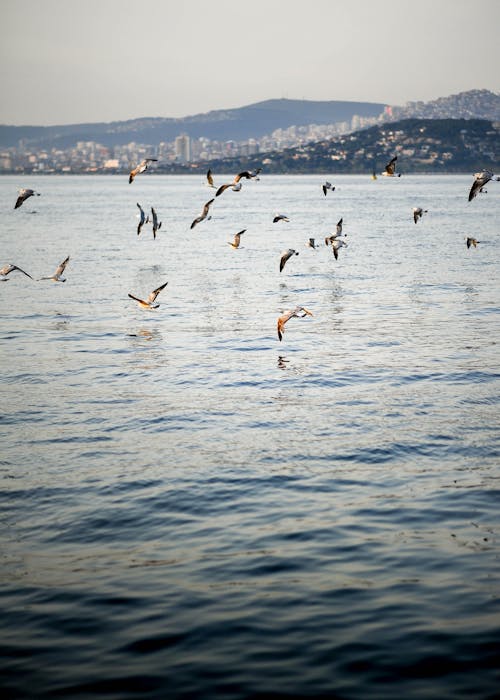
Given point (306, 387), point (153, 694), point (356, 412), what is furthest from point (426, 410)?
point (153, 694)

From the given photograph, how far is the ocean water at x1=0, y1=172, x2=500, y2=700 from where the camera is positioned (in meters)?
7.61

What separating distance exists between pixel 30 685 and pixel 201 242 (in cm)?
5838

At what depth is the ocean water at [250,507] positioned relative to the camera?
761 centimetres

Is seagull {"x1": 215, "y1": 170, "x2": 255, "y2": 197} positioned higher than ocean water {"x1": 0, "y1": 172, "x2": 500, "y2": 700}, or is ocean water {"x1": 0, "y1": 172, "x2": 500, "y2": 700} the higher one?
seagull {"x1": 215, "y1": 170, "x2": 255, "y2": 197}

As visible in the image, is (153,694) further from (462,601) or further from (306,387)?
(306,387)

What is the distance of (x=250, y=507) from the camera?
37.5 ft

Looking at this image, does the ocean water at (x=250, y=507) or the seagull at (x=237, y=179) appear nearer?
the ocean water at (x=250, y=507)

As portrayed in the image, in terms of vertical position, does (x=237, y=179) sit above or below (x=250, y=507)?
above

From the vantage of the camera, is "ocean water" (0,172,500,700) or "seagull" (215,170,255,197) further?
"seagull" (215,170,255,197)

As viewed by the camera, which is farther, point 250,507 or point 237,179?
point 237,179

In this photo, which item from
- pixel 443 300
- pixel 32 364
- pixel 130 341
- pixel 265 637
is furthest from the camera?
pixel 443 300

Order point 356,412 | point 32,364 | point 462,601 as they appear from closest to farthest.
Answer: point 462,601, point 356,412, point 32,364

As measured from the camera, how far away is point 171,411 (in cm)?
1658

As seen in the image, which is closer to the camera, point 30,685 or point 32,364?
point 30,685
